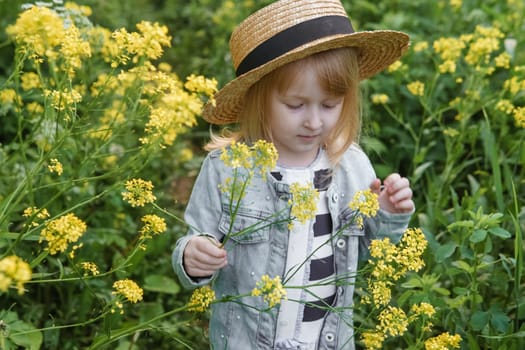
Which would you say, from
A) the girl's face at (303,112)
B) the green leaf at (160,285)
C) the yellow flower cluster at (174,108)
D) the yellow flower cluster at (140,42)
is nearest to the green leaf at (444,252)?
the girl's face at (303,112)

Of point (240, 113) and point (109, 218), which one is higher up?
point (240, 113)

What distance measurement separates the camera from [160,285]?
2725mm

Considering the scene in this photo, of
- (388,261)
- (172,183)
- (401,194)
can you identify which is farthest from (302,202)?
(172,183)

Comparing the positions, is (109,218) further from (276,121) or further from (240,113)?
(276,121)

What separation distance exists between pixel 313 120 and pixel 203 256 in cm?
44

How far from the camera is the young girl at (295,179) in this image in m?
1.86

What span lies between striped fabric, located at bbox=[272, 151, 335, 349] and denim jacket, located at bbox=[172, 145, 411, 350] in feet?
0.07

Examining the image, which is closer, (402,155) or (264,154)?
(264,154)

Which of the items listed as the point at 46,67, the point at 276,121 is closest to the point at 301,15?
the point at 276,121

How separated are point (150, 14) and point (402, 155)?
255cm

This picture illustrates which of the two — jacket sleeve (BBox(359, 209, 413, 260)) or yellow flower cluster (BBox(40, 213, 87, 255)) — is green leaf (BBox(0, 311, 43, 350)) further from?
jacket sleeve (BBox(359, 209, 413, 260))

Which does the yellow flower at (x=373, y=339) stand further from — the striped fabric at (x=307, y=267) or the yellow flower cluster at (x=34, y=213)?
the yellow flower cluster at (x=34, y=213)

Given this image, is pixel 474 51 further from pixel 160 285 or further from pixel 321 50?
pixel 160 285

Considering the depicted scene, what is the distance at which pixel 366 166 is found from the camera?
2121mm
